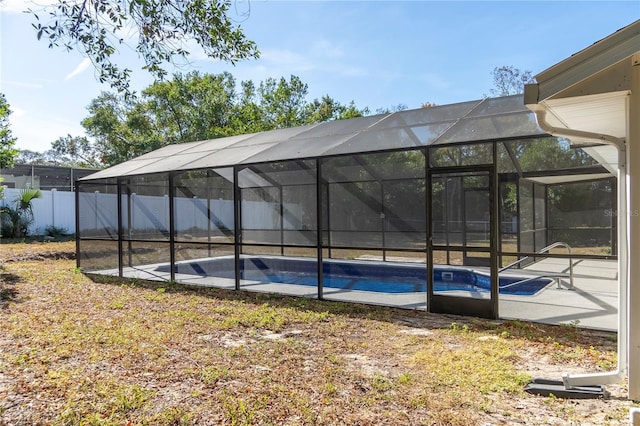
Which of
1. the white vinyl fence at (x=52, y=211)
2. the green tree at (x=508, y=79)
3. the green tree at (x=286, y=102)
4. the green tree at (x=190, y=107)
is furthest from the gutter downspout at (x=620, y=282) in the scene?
the green tree at (x=508, y=79)

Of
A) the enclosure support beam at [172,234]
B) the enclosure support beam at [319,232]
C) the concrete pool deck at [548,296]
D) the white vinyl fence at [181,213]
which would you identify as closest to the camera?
the concrete pool deck at [548,296]

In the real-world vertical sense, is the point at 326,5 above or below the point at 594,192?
above

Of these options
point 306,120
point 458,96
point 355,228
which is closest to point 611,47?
point 355,228

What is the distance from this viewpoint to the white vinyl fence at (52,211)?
14.9 meters

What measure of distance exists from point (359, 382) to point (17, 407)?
244 centimetres

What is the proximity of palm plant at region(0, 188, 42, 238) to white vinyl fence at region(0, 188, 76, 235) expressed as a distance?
0.31 meters

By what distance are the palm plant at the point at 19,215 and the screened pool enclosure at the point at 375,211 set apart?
5.97 meters

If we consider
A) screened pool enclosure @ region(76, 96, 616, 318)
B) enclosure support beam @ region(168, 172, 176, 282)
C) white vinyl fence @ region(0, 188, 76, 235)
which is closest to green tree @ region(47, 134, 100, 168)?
white vinyl fence @ region(0, 188, 76, 235)

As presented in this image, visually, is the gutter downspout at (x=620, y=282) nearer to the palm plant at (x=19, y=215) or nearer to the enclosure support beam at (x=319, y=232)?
the enclosure support beam at (x=319, y=232)

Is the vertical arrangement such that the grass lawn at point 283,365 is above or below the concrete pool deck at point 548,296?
below

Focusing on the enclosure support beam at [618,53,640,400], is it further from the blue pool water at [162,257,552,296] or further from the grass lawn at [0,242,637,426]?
the blue pool water at [162,257,552,296]

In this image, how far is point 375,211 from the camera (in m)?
9.38

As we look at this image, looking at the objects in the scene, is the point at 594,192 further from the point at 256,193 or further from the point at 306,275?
the point at 256,193

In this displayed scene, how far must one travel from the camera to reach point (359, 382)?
130 inches
